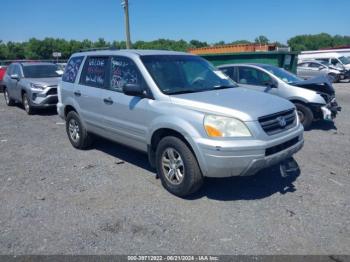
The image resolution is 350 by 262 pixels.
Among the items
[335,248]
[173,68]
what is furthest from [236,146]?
[173,68]

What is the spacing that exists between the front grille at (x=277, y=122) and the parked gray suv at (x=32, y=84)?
7937 millimetres

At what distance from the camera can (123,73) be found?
199 inches

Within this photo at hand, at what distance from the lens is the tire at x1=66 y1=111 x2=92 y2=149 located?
622cm

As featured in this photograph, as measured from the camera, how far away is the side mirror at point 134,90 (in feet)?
14.7

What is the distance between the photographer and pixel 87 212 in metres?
4.00

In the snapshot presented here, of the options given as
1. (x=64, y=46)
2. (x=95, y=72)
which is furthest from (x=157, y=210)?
(x=64, y=46)

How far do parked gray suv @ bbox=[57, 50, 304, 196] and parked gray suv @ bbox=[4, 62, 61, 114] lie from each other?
479 cm

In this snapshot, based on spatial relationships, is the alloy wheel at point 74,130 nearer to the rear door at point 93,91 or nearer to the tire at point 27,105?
the rear door at point 93,91

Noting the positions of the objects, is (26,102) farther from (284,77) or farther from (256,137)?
(256,137)

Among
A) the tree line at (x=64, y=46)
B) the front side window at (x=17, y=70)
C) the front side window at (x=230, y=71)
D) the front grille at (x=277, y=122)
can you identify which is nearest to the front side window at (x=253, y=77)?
the front side window at (x=230, y=71)

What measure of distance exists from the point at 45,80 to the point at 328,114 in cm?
834

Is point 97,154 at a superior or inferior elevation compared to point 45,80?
inferior

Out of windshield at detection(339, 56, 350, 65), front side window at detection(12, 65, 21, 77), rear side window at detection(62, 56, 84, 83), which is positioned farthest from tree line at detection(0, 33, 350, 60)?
rear side window at detection(62, 56, 84, 83)

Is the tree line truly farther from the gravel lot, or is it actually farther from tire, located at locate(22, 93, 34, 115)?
the gravel lot
